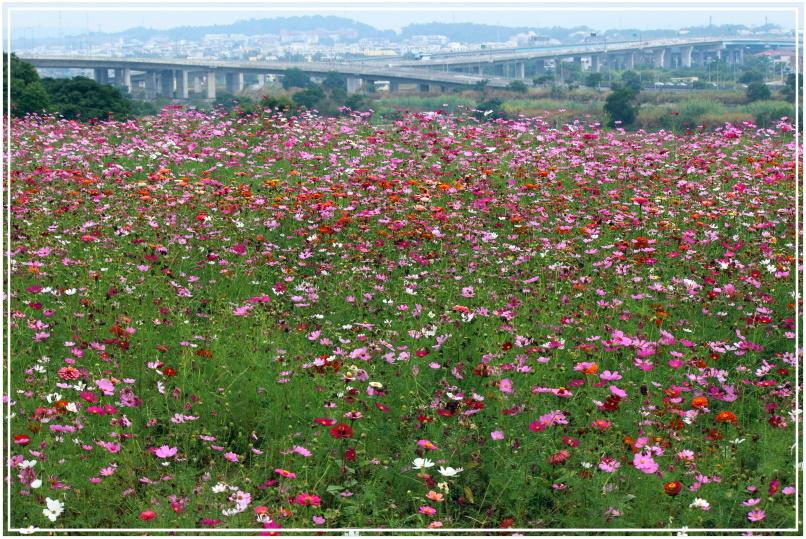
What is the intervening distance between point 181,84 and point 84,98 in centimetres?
3852

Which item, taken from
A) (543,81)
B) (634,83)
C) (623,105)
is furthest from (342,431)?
(543,81)

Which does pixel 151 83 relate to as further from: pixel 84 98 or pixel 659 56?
pixel 659 56

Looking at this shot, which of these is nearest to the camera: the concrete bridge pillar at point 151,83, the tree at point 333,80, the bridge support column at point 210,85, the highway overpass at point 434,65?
the tree at point 333,80

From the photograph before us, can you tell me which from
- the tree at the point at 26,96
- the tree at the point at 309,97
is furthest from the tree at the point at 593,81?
the tree at the point at 26,96

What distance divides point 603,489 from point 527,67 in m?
82.1

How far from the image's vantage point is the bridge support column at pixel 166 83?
53719 millimetres

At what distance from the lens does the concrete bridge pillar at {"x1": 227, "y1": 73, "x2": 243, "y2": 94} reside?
60.7 metres

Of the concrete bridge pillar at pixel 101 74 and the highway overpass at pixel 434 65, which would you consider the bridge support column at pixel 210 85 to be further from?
the concrete bridge pillar at pixel 101 74

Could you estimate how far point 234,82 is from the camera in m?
61.0

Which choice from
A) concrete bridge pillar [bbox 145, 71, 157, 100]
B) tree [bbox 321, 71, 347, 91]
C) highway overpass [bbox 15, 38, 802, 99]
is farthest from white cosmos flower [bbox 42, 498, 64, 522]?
concrete bridge pillar [bbox 145, 71, 157, 100]

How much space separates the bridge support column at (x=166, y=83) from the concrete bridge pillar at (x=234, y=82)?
589 centimetres

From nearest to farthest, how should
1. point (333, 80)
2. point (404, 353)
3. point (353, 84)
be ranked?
1. point (404, 353)
2. point (333, 80)
3. point (353, 84)

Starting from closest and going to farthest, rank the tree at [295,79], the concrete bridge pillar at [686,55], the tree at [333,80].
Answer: the tree at [333,80], the tree at [295,79], the concrete bridge pillar at [686,55]

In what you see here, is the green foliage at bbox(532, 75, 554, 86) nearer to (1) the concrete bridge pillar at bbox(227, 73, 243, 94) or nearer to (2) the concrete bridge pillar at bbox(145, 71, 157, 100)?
(1) the concrete bridge pillar at bbox(227, 73, 243, 94)
